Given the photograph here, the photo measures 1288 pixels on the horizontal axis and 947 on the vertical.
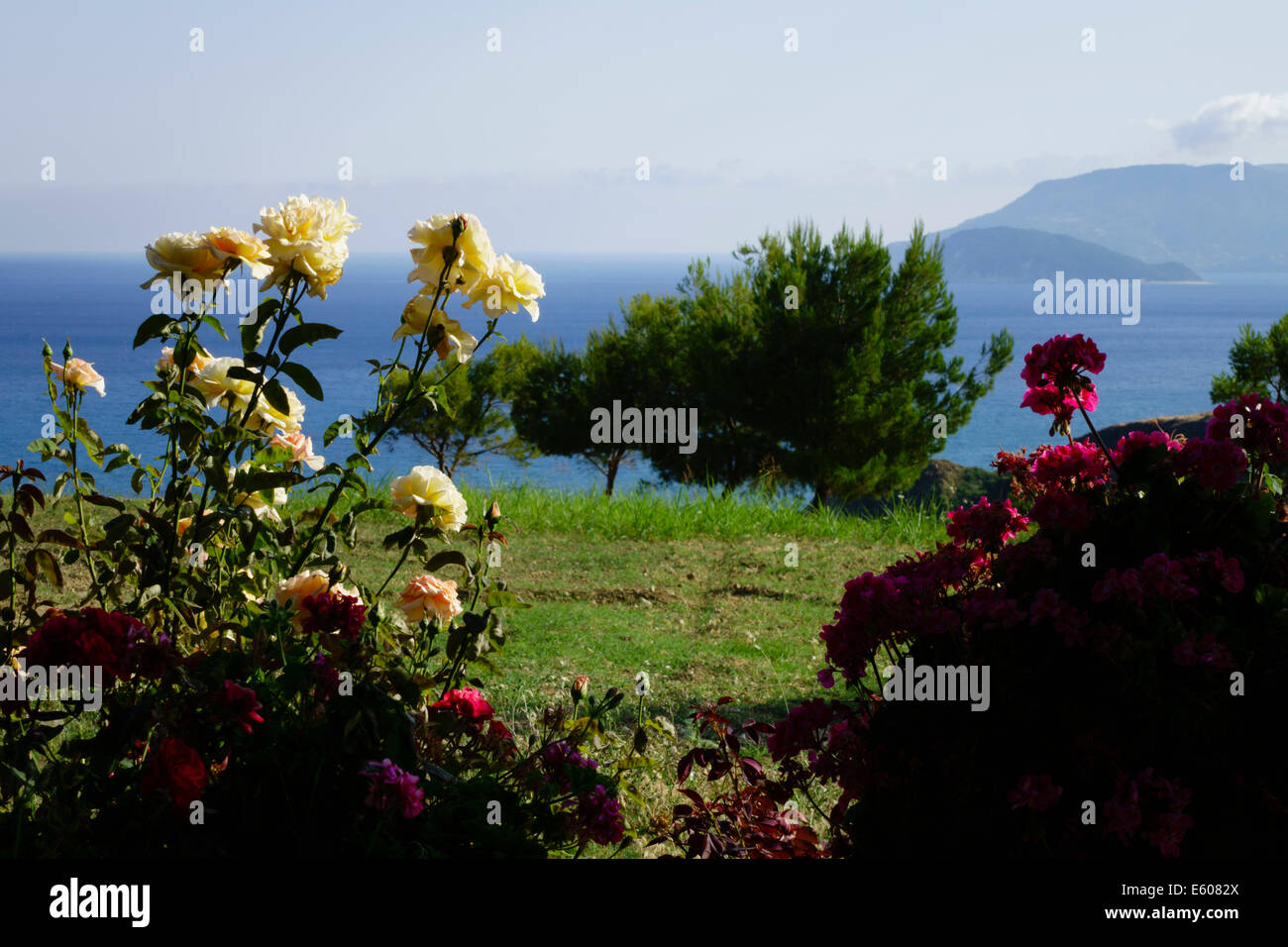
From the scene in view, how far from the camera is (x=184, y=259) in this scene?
2.06 metres

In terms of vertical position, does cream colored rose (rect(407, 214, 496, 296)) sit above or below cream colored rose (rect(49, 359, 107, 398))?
above

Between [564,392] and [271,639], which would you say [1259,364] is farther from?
[564,392]

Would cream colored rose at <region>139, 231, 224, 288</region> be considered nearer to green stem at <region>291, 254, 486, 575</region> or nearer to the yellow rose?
green stem at <region>291, 254, 486, 575</region>

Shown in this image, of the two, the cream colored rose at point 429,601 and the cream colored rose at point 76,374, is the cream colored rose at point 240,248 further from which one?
the cream colored rose at point 429,601

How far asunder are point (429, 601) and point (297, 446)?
22.8 inches

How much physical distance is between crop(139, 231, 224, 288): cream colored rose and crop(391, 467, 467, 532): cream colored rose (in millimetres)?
584

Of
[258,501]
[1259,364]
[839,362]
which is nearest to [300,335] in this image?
[258,501]

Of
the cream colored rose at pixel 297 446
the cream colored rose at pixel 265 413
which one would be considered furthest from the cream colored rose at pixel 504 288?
the cream colored rose at pixel 297 446

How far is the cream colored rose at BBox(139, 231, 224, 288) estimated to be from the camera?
2.04 meters

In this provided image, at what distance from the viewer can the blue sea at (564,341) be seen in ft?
195

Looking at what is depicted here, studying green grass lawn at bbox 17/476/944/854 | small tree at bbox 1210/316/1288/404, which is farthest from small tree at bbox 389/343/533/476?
green grass lawn at bbox 17/476/944/854

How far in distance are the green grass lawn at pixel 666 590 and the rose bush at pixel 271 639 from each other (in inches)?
16.7
